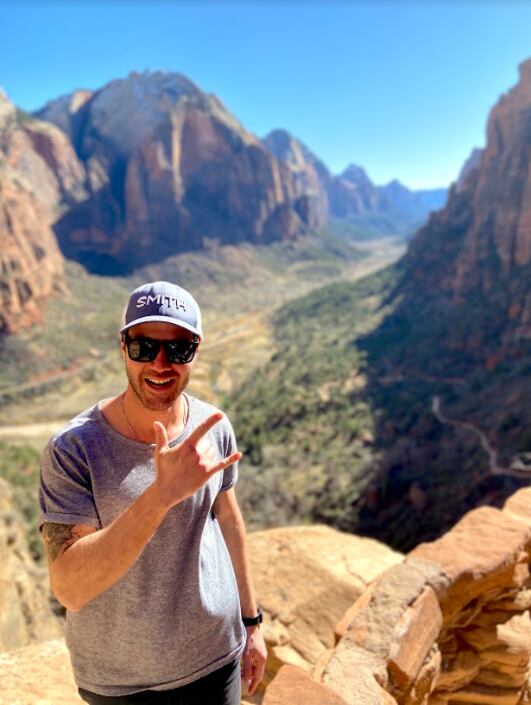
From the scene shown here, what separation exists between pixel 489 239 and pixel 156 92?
11255 centimetres

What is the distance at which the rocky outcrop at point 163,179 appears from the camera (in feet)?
330

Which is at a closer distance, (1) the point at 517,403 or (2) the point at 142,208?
(1) the point at 517,403

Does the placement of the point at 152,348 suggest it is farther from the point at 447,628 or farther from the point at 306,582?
the point at 306,582

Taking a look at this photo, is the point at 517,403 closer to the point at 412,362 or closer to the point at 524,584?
the point at 412,362

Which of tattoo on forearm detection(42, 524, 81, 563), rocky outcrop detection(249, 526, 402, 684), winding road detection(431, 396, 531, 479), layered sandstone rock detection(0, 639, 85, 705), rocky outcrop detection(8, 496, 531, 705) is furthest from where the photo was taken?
winding road detection(431, 396, 531, 479)

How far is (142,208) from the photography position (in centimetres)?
10331

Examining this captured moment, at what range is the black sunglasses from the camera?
2.11 m

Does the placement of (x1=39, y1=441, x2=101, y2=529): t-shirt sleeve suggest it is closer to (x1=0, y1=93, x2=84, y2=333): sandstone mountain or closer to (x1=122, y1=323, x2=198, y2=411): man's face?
(x1=122, y1=323, x2=198, y2=411): man's face

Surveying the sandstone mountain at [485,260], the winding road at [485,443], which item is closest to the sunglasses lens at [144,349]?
the winding road at [485,443]

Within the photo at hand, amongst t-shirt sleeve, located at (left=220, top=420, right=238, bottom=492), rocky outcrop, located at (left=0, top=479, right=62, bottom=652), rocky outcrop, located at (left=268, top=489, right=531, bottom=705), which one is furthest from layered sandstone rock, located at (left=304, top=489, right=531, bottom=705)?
rocky outcrop, located at (left=0, top=479, right=62, bottom=652)

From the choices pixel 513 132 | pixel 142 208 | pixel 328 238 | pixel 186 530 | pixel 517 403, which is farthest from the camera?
pixel 328 238

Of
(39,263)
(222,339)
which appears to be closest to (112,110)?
(39,263)

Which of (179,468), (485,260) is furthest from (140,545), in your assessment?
(485,260)

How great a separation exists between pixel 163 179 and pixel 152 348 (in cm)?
11283
